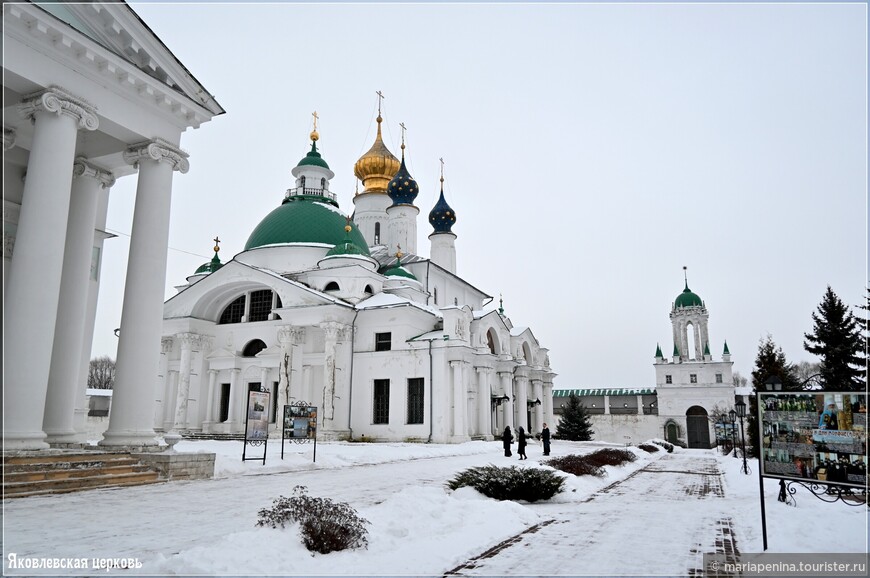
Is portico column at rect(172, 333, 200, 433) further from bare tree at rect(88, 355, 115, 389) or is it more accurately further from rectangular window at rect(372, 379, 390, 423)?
bare tree at rect(88, 355, 115, 389)

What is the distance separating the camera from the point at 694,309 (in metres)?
62.8

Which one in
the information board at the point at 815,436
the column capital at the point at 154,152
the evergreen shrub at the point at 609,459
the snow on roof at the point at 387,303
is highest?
the column capital at the point at 154,152

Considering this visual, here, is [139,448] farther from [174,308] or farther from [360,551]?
[174,308]

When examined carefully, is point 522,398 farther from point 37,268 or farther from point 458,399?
point 37,268

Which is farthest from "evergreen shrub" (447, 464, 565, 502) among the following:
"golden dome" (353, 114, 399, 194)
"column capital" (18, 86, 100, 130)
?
"golden dome" (353, 114, 399, 194)

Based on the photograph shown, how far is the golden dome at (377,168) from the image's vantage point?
4697cm

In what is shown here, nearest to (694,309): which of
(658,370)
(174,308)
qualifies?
(658,370)

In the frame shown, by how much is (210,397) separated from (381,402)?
10.4 meters

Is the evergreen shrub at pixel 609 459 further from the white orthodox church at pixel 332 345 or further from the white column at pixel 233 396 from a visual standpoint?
the white column at pixel 233 396

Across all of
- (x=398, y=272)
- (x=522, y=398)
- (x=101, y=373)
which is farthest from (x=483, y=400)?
(x=101, y=373)

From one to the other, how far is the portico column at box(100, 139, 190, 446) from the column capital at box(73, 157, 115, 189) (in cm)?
146

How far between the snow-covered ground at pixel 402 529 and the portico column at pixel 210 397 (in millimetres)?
22825

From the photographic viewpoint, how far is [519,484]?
10.6 m

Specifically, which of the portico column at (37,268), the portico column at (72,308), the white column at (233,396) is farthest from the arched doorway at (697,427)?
the portico column at (37,268)
